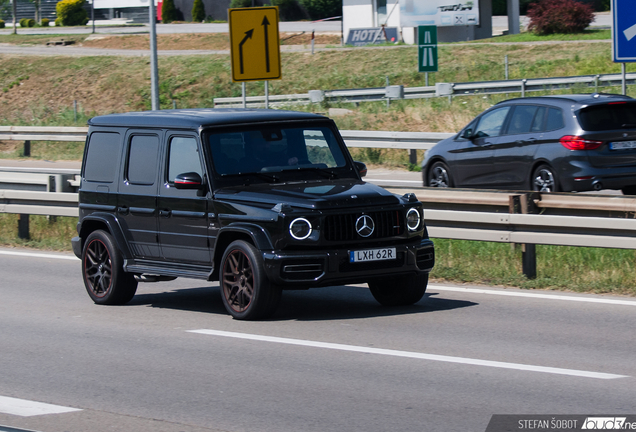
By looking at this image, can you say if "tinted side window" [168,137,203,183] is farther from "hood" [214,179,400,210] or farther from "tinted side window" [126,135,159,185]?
"hood" [214,179,400,210]

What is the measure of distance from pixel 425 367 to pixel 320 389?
2.94ft

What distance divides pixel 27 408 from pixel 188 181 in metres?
3.19

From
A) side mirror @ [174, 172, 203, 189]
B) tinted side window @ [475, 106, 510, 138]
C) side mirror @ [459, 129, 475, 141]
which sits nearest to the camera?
side mirror @ [174, 172, 203, 189]

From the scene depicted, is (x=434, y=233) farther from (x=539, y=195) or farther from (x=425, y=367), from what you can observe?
(x=425, y=367)

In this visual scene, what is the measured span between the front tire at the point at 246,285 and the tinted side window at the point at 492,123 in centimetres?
743

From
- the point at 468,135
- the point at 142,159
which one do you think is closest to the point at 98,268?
the point at 142,159

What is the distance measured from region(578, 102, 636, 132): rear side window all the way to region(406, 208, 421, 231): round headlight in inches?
227

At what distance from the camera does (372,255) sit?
870 cm

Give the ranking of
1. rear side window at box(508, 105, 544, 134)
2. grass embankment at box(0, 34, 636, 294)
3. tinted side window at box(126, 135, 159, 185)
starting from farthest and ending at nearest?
grass embankment at box(0, 34, 636, 294), rear side window at box(508, 105, 544, 134), tinted side window at box(126, 135, 159, 185)

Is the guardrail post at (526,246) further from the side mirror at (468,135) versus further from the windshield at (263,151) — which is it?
the side mirror at (468,135)

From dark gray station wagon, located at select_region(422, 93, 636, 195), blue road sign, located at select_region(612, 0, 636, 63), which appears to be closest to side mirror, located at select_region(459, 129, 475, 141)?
dark gray station wagon, located at select_region(422, 93, 636, 195)

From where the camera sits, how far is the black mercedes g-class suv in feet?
28.0

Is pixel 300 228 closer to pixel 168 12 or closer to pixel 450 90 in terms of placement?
pixel 450 90

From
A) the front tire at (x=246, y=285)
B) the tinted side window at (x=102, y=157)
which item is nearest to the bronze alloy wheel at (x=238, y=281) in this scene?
Answer: the front tire at (x=246, y=285)
